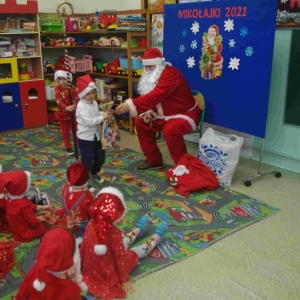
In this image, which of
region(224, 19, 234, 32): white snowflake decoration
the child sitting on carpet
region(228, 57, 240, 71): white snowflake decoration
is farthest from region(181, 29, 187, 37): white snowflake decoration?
the child sitting on carpet

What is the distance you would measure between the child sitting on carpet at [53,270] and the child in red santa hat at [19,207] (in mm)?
843

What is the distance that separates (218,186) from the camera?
3.33 m

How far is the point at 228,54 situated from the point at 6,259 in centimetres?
246

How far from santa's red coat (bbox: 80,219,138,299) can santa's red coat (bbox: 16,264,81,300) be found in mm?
279

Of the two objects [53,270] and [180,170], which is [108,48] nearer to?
[180,170]

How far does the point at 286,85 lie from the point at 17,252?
270 centimetres

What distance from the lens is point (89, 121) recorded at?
10.3 feet

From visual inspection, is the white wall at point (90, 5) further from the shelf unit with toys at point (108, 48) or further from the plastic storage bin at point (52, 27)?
the plastic storage bin at point (52, 27)

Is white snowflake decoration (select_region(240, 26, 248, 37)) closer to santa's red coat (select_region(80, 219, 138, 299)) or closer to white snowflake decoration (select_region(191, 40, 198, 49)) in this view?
white snowflake decoration (select_region(191, 40, 198, 49))

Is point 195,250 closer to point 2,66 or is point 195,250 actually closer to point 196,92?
point 196,92

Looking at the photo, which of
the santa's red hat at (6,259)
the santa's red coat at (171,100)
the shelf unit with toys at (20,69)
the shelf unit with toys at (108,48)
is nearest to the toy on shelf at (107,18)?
the shelf unit with toys at (108,48)

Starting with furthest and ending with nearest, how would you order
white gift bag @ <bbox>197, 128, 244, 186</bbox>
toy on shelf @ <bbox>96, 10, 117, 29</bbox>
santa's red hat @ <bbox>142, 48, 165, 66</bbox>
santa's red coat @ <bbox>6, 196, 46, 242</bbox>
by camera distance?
1. toy on shelf @ <bbox>96, 10, 117, 29</bbox>
2. santa's red hat @ <bbox>142, 48, 165, 66</bbox>
3. white gift bag @ <bbox>197, 128, 244, 186</bbox>
4. santa's red coat @ <bbox>6, 196, 46, 242</bbox>

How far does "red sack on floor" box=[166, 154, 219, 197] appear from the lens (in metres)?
3.21

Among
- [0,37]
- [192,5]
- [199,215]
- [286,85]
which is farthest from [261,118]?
[0,37]
